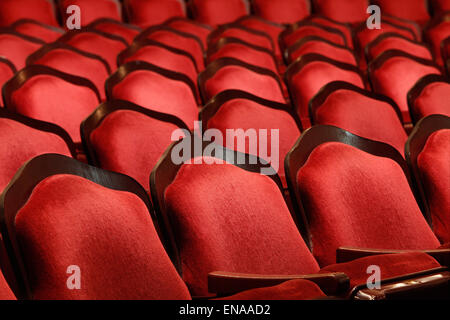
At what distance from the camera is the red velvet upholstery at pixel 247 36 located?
0.84 meters

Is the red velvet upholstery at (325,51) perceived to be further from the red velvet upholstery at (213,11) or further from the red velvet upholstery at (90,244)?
the red velvet upholstery at (90,244)

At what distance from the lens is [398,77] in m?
0.68

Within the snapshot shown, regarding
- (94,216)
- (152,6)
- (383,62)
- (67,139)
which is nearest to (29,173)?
(94,216)

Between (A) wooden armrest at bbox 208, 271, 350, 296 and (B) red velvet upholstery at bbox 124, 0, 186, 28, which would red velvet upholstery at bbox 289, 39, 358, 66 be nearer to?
(B) red velvet upholstery at bbox 124, 0, 186, 28

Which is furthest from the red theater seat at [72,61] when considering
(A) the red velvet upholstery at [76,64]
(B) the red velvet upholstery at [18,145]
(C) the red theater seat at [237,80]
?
(B) the red velvet upholstery at [18,145]

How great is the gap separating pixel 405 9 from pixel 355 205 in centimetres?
86

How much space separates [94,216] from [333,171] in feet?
0.54

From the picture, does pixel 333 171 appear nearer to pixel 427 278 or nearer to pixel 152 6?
pixel 427 278

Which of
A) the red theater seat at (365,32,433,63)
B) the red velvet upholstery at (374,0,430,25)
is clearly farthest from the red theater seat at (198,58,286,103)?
the red velvet upholstery at (374,0,430,25)

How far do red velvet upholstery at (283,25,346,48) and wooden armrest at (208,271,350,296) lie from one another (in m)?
0.61

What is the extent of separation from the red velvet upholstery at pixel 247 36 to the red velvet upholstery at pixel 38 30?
0.21 meters

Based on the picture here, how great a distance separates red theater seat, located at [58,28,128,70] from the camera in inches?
28.7

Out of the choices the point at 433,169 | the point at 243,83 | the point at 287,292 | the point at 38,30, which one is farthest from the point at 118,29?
the point at 287,292

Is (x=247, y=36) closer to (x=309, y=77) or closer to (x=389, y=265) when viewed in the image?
(x=309, y=77)
